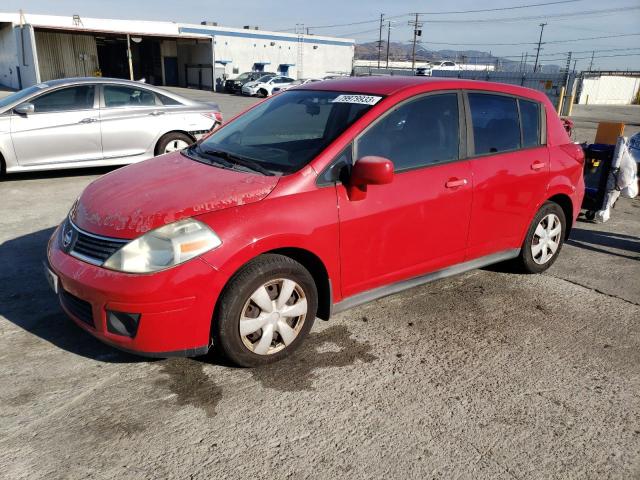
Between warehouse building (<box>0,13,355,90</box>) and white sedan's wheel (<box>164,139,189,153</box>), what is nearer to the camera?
white sedan's wheel (<box>164,139,189,153</box>)

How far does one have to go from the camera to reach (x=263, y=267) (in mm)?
2914

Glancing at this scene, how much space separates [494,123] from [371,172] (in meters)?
1.63

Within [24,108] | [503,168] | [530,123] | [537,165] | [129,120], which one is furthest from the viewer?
[129,120]

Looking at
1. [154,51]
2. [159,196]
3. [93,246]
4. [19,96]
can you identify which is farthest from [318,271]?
[154,51]

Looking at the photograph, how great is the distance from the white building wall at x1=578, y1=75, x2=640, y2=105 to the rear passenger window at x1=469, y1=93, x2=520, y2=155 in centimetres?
4567

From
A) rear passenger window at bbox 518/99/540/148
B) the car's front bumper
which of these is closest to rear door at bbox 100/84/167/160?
the car's front bumper

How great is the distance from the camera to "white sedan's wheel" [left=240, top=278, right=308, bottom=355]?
2973mm

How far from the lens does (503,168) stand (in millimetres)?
4039

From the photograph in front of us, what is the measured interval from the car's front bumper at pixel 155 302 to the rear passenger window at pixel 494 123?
2.37 metres

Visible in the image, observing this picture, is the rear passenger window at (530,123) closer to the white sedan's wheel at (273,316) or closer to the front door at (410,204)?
the front door at (410,204)

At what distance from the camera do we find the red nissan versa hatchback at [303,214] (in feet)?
9.12

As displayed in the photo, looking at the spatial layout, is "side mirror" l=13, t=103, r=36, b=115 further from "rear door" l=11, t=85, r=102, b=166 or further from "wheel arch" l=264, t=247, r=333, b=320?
"wheel arch" l=264, t=247, r=333, b=320

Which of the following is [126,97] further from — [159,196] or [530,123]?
[530,123]

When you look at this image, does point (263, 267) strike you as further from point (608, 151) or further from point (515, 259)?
point (608, 151)
